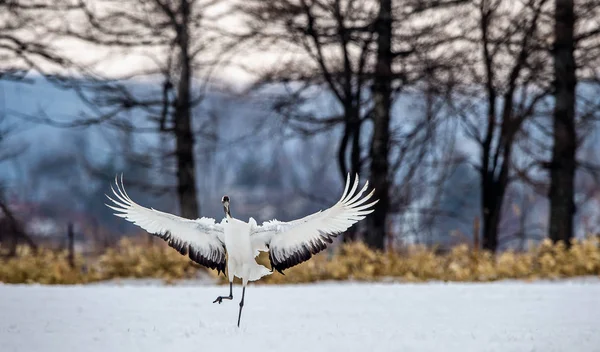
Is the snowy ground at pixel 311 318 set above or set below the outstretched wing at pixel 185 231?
below

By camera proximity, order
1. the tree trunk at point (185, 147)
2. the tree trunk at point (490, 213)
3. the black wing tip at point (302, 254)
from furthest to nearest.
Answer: the tree trunk at point (490, 213) → the tree trunk at point (185, 147) → the black wing tip at point (302, 254)

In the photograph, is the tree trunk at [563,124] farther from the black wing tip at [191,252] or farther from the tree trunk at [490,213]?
the black wing tip at [191,252]

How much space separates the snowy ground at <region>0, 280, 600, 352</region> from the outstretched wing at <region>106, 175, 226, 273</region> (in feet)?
2.23

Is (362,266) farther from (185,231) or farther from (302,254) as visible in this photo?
(185,231)

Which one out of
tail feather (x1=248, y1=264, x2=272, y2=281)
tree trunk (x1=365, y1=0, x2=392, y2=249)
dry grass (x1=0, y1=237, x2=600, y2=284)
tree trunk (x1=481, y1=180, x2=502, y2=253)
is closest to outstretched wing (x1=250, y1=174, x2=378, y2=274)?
tail feather (x1=248, y1=264, x2=272, y2=281)

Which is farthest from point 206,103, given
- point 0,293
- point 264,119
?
point 0,293

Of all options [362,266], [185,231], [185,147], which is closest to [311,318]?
[185,231]

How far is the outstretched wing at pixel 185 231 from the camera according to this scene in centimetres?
770

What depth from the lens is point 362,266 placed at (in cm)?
1280

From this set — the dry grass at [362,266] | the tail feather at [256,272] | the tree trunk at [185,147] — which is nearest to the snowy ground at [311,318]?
the tail feather at [256,272]

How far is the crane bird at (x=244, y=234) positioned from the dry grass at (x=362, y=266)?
15.5ft

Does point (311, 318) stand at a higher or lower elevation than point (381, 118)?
lower

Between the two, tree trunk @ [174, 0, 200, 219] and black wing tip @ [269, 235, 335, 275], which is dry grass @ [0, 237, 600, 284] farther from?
black wing tip @ [269, 235, 335, 275]

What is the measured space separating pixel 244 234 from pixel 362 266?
215 inches
